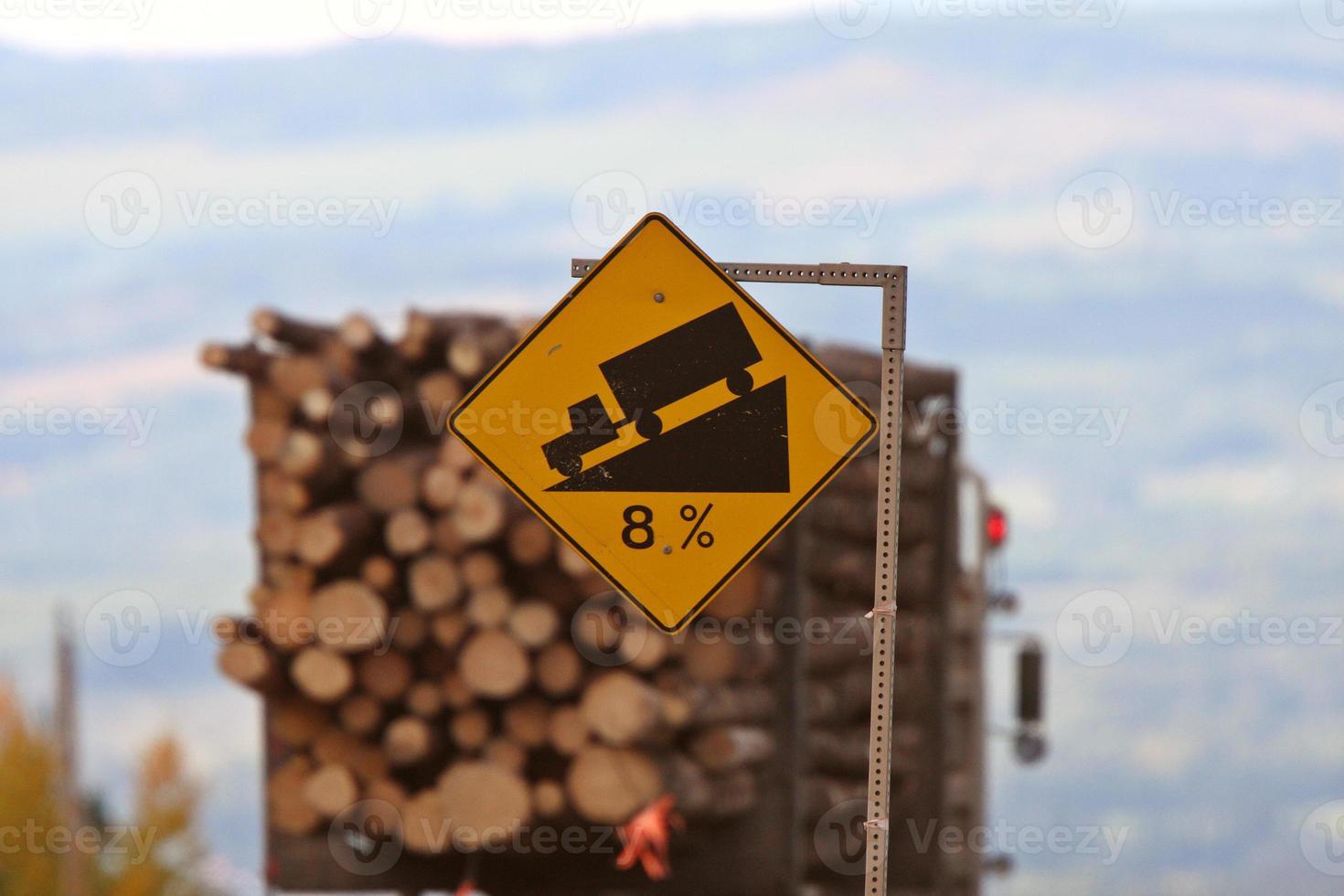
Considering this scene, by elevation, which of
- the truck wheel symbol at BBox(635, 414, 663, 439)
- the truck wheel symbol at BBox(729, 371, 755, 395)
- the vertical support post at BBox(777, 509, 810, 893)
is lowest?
the vertical support post at BBox(777, 509, 810, 893)

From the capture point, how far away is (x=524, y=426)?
14.6ft

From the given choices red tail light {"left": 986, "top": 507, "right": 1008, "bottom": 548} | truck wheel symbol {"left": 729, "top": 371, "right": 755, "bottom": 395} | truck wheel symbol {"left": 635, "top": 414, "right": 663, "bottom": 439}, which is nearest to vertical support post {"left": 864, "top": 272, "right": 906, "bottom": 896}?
truck wheel symbol {"left": 729, "top": 371, "right": 755, "bottom": 395}

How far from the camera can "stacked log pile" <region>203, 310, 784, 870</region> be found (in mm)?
7898

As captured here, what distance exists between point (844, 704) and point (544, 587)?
1.79 meters

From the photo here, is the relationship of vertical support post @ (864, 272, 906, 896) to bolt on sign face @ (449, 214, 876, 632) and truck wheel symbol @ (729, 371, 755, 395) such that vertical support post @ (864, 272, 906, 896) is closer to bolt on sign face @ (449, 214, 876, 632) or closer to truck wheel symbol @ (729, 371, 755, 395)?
bolt on sign face @ (449, 214, 876, 632)

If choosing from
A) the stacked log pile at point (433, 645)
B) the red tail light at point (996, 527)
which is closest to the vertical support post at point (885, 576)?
the stacked log pile at point (433, 645)

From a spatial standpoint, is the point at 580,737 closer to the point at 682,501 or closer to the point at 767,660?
the point at 767,660

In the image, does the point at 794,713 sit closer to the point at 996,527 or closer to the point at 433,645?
the point at 433,645

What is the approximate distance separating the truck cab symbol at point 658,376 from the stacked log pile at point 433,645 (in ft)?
11.2

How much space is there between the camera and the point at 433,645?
829 cm

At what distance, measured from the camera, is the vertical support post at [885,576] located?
434 centimetres

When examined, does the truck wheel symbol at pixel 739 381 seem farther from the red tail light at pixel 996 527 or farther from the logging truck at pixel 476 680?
the red tail light at pixel 996 527

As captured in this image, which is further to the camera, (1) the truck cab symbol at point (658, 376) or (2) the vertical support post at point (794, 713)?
(2) the vertical support post at point (794, 713)

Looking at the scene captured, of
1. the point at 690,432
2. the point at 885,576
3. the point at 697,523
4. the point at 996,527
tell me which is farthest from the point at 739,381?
the point at 996,527
